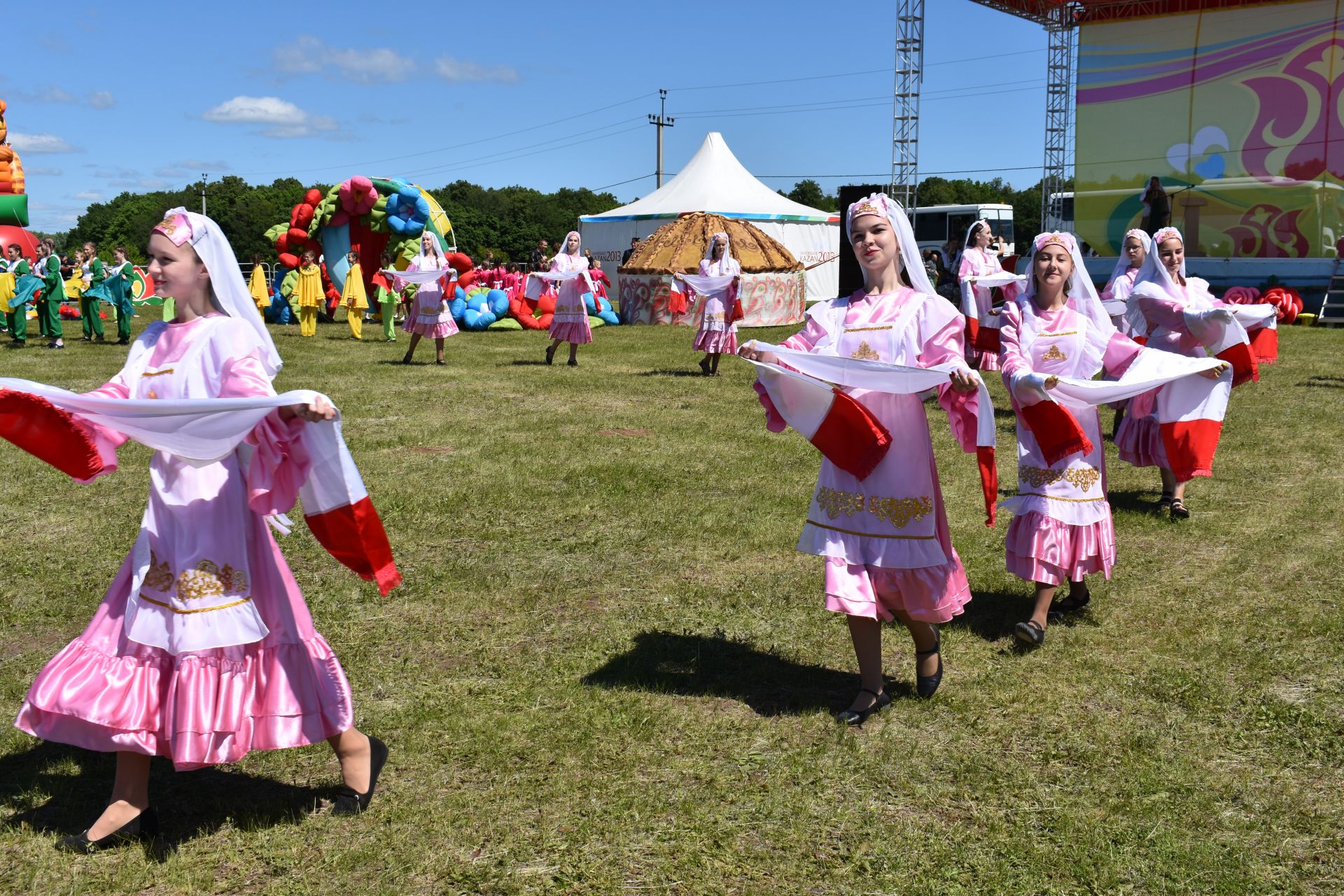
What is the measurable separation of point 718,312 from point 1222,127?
71.0 feet

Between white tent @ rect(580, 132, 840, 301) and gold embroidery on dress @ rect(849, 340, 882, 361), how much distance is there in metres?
24.8

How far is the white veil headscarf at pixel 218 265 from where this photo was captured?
343cm

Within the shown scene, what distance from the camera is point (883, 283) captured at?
177 inches

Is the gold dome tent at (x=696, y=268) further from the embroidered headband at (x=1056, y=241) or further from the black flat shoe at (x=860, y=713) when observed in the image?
the black flat shoe at (x=860, y=713)

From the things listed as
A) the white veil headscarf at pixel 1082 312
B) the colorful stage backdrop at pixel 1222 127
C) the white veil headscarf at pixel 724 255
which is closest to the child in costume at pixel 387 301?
the white veil headscarf at pixel 724 255

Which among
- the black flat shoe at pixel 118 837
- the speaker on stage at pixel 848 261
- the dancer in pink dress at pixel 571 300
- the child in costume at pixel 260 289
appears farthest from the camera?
the child in costume at pixel 260 289

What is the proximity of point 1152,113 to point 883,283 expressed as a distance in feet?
102

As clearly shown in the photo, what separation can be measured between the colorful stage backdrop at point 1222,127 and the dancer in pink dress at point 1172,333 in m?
24.8

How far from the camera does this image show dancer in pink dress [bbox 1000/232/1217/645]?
5.37 m

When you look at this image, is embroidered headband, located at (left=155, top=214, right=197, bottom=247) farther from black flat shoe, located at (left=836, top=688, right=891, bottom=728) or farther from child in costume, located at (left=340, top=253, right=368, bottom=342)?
child in costume, located at (left=340, top=253, right=368, bottom=342)

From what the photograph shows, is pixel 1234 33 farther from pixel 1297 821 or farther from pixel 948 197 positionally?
pixel 948 197

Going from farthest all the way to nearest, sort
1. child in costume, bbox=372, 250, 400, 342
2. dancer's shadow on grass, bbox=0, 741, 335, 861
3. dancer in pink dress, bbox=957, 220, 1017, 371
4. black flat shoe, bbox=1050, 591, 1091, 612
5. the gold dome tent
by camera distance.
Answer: the gold dome tent, child in costume, bbox=372, 250, 400, 342, dancer in pink dress, bbox=957, 220, 1017, 371, black flat shoe, bbox=1050, 591, 1091, 612, dancer's shadow on grass, bbox=0, 741, 335, 861

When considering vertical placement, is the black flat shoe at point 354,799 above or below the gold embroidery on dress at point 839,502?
below

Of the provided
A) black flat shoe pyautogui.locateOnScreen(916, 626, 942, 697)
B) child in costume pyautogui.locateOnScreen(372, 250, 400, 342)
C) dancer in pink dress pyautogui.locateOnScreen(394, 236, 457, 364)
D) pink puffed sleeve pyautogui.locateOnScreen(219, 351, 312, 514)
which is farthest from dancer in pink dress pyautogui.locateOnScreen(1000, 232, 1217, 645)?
child in costume pyautogui.locateOnScreen(372, 250, 400, 342)
